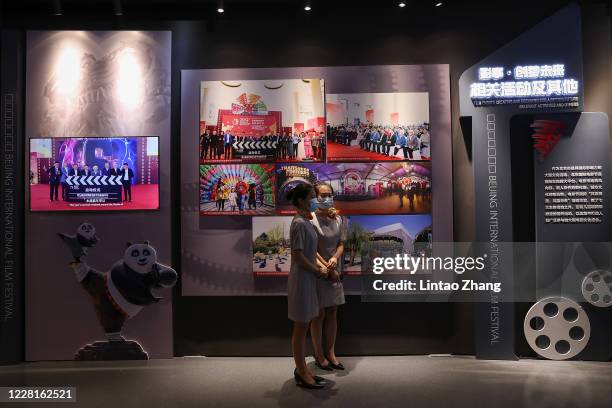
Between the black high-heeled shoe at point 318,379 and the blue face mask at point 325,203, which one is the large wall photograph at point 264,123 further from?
the black high-heeled shoe at point 318,379

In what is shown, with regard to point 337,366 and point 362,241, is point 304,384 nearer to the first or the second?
point 337,366

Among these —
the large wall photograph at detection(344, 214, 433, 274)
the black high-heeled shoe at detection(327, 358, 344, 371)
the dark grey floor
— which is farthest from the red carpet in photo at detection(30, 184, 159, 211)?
the black high-heeled shoe at detection(327, 358, 344, 371)

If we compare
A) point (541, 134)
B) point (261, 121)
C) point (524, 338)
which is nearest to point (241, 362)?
point (261, 121)

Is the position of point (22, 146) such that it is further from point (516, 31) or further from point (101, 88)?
point (516, 31)

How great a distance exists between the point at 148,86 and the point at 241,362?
116 inches

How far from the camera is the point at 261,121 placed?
14.3ft

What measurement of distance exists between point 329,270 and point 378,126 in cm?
158

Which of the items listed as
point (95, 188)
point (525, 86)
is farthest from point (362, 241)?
point (95, 188)

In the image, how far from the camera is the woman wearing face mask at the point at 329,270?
3859 mm

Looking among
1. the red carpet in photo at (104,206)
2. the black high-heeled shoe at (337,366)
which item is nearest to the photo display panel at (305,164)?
the red carpet in photo at (104,206)

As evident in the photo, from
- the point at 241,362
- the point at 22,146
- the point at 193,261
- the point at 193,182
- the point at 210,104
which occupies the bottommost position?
→ the point at 241,362

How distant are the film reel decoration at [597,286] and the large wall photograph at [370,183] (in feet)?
5.41

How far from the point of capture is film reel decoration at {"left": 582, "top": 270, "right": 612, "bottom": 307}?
163 inches

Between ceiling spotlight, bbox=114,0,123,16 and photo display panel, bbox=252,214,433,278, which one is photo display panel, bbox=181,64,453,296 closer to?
photo display panel, bbox=252,214,433,278
